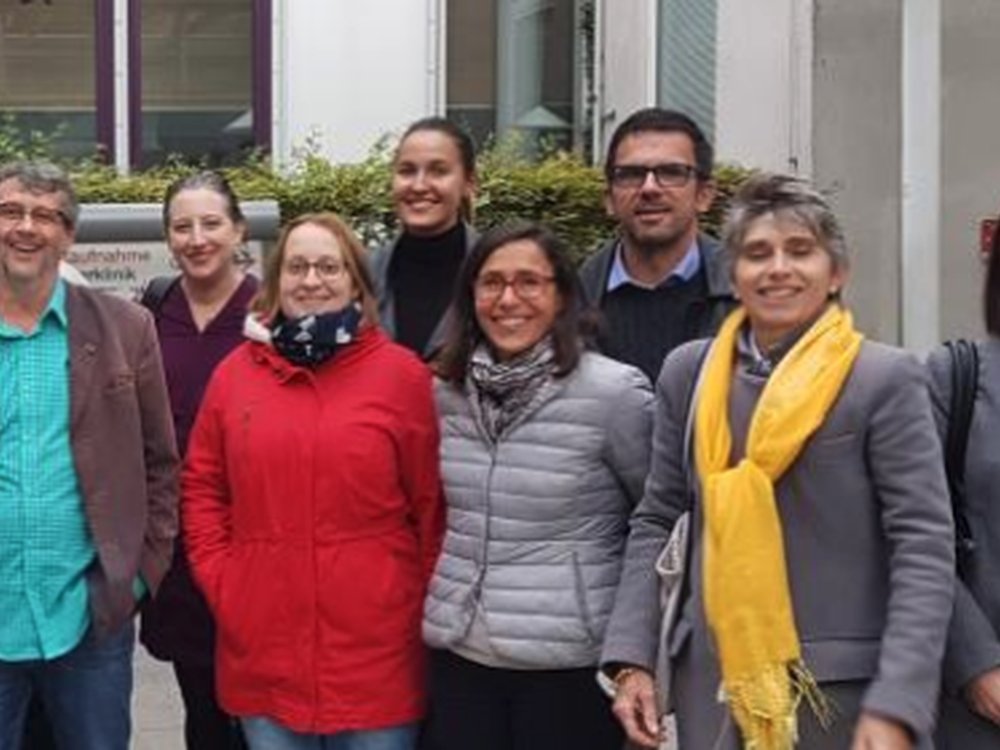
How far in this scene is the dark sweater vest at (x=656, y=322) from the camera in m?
4.34

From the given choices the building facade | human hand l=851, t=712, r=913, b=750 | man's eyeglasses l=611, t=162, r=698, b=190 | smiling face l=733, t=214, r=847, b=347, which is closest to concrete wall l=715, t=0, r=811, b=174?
the building facade

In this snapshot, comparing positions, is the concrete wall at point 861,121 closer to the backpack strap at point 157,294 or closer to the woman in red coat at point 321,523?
the backpack strap at point 157,294

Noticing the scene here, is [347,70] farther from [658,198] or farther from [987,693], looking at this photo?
[987,693]

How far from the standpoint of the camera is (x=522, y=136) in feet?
43.1

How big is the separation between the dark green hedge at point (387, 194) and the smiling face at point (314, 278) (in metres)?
4.42

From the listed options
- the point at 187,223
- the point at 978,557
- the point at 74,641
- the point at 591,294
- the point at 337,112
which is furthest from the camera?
the point at 337,112

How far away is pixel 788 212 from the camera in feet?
10.8

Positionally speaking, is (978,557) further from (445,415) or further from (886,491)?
(445,415)

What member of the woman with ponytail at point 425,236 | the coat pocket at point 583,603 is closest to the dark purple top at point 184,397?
the woman with ponytail at point 425,236

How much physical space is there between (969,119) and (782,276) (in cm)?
710

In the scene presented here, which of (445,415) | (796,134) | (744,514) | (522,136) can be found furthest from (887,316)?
(744,514)

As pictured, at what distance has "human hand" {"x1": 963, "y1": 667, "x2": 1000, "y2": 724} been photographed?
326 cm

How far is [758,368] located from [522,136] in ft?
33.0

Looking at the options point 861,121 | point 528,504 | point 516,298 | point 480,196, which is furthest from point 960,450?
point 861,121
